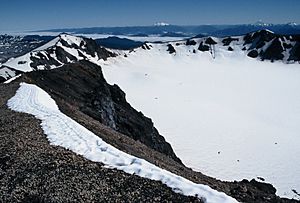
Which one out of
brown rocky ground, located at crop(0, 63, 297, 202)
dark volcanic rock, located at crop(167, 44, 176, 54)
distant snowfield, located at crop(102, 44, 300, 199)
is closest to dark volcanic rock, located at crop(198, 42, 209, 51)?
distant snowfield, located at crop(102, 44, 300, 199)

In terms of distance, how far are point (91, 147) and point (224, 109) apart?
67313 millimetres

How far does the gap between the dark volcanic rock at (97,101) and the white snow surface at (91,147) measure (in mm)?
6136

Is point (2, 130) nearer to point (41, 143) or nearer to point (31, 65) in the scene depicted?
point (41, 143)

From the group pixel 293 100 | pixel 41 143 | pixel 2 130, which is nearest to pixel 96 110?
pixel 2 130

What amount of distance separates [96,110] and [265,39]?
159888mm

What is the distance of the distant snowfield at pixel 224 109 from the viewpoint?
4635cm

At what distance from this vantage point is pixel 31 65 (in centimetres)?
8506

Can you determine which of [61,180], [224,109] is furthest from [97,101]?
[224,109]

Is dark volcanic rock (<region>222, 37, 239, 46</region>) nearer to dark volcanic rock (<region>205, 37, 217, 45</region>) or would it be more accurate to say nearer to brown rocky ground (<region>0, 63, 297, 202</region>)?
dark volcanic rock (<region>205, 37, 217, 45</region>)

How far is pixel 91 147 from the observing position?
16.8m

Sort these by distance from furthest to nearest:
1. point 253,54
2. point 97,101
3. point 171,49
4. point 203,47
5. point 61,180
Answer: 1. point 203,47
2. point 171,49
3. point 253,54
4. point 97,101
5. point 61,180

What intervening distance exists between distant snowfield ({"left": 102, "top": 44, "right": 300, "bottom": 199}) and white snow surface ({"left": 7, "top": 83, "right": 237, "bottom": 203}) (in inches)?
966

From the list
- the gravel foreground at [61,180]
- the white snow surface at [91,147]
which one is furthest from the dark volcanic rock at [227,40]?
the gravel foreground at [61,180]

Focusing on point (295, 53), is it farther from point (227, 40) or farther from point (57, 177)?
point (57, 177)
